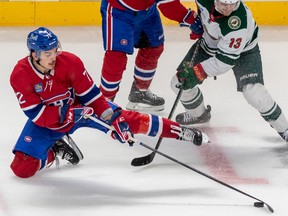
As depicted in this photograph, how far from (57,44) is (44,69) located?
0.45ft

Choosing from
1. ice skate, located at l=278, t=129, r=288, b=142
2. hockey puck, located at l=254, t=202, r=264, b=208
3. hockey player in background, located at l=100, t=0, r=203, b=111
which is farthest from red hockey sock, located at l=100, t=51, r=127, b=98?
hockey puck, located at l=254, t=202, r=264, b=208

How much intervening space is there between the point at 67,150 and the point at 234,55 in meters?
0.95

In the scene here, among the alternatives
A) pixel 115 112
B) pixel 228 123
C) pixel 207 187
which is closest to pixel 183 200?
pixel 207 187

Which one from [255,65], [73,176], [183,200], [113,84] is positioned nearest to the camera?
[183,200]

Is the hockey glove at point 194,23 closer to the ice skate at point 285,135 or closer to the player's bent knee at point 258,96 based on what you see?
the player's bent knee at point 258,96

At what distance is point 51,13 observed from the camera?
6586 millimetres

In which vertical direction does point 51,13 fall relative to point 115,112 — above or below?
below

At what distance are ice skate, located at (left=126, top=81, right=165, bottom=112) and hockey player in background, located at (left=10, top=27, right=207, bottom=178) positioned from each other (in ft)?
3.22

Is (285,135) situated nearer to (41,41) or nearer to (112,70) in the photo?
(112,70)

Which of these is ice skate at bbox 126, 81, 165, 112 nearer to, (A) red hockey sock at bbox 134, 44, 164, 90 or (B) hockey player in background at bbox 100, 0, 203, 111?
(A) red hockey sock at bbox 134, 44, 164, 90

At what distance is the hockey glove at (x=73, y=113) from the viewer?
4117 mm

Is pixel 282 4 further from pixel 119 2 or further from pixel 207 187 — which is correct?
pixel 207 187

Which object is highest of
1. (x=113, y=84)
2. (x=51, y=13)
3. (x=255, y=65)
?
(x=255, y=65)

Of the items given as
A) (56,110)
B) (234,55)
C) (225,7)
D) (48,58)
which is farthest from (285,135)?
(48,58)
